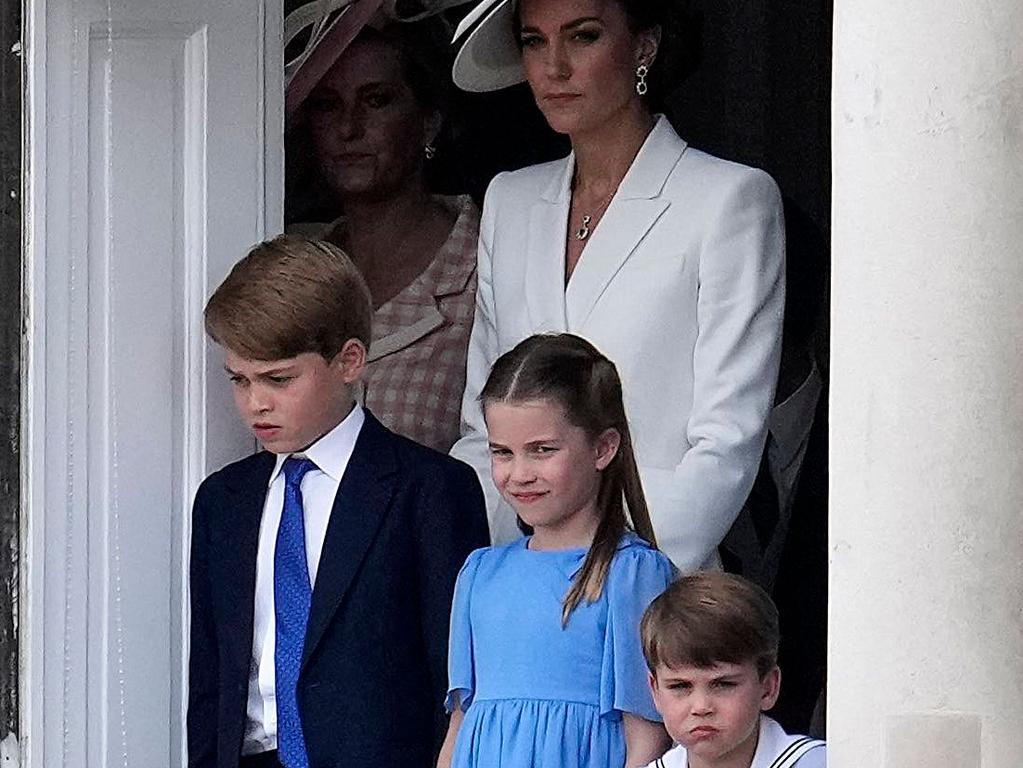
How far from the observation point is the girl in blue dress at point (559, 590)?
3693mm

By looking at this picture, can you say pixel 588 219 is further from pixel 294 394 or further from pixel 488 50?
pixel 294 394

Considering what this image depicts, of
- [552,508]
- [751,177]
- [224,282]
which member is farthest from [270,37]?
[552,508]

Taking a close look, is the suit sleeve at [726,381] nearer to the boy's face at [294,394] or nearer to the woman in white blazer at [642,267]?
the woman in white blazer at [642,267]

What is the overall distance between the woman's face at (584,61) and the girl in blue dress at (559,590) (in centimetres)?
73

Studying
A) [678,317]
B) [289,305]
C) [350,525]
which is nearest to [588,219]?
[678,317]

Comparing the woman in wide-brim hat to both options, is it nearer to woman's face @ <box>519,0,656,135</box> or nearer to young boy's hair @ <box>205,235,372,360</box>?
woman's face @ <box>519,0,656,135</box>

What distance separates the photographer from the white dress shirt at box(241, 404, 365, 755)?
409cm

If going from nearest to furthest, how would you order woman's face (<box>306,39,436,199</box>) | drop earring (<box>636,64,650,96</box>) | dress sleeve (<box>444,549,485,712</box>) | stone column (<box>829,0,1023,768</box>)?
stone column (<box>829,0,1023,768</box>) → dress sleeve (<box>444,549,485,712</box>) → drop earring (<box>636,64,650,96</box>) → woman's face (<box>306,39,436,199</box>)

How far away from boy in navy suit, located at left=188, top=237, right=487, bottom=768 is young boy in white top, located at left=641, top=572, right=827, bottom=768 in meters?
0.56

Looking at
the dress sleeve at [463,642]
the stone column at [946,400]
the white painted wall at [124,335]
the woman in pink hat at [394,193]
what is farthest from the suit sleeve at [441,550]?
the stone column at [946,400]

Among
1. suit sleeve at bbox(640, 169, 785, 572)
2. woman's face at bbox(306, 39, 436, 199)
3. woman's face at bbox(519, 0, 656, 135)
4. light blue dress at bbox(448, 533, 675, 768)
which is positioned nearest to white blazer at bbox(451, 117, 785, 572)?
suit sleeve at bbox(640, 169, 785, 572)

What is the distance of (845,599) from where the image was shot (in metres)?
3.15

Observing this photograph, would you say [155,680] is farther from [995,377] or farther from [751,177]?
[995,377]

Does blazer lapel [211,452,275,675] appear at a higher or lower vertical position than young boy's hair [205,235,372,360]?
lower
